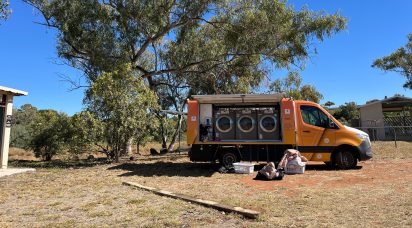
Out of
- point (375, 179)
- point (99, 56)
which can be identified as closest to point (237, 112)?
point (375, 179)

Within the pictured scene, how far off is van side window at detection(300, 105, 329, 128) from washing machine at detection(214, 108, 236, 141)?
2.41 meters

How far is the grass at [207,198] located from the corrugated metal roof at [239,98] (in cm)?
249

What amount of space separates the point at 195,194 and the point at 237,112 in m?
5.82

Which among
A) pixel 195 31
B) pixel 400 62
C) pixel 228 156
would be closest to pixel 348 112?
pixel 400 62

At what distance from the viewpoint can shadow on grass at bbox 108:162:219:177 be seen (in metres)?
12.2

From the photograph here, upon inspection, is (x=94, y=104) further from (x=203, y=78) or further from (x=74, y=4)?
(x=203, y=78)

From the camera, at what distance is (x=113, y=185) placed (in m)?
9.79

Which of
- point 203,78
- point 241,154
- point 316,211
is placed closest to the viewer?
point 316,211

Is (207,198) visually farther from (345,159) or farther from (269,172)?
(345,159)

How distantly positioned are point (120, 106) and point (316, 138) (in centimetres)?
728

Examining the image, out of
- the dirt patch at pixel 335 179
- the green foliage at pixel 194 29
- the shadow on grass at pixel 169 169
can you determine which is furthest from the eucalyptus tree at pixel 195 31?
the dirt patch at pixel 335 179

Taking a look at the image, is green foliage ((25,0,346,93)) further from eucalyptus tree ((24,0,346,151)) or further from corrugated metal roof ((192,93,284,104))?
corrugated metal roof ((192,93,284,104))

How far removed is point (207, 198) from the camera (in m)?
7.84

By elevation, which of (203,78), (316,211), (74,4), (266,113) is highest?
(74,4)
